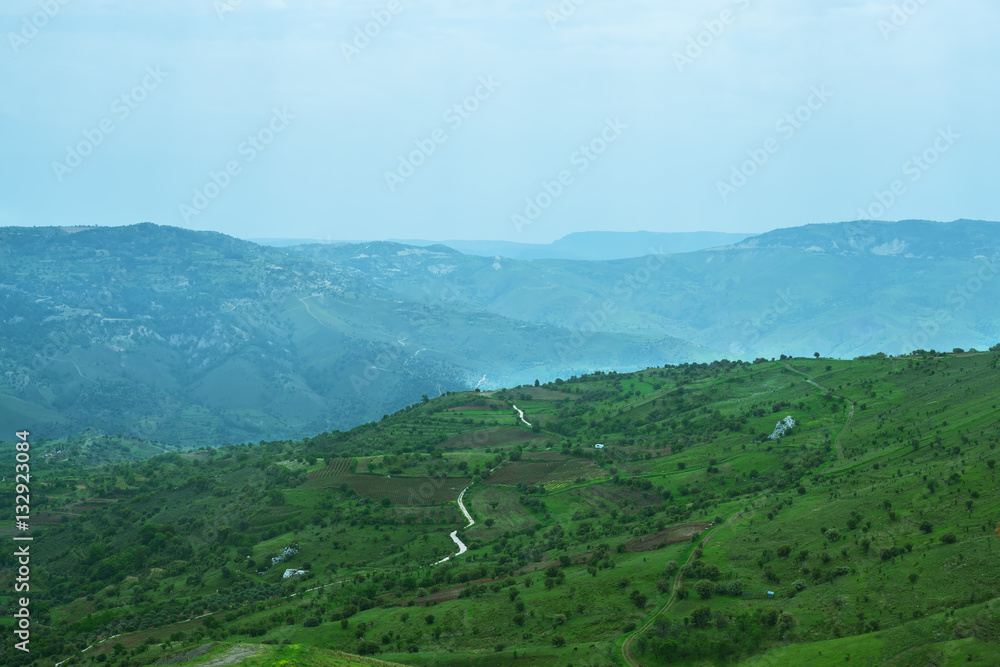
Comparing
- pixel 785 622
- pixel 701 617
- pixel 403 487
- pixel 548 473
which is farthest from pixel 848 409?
pixel 785 622

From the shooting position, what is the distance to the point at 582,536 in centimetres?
9588

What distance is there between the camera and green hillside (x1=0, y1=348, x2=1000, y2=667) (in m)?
58.3

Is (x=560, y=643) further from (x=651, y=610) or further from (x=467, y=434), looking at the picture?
(x=467, y=434)

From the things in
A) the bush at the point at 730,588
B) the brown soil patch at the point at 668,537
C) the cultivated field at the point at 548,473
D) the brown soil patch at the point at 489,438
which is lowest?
the bush at the point at 730,588

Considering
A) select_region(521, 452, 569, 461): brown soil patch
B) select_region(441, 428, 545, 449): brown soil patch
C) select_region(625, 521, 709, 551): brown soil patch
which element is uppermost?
select_region(441, 428, 545, 449): brown soil patch

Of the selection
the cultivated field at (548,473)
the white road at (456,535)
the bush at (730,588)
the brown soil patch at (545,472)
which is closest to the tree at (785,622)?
the bush at (730,588)

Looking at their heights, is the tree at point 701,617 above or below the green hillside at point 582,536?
below

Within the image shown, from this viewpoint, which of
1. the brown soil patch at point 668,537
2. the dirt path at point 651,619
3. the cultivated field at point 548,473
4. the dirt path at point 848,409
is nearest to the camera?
the dirt path at point 651,619

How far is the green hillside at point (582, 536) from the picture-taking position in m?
58.3

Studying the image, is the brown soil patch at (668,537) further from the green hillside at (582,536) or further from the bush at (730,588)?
the bush at (730,588)

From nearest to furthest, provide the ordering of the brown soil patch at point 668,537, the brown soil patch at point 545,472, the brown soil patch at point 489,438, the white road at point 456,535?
the brown soil patch at point 668,537
the white road at point 456,535
the brown soil patch at point 545,472
the brown soil patch at point 489,438

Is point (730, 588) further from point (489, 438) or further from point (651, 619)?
point (489, 438)

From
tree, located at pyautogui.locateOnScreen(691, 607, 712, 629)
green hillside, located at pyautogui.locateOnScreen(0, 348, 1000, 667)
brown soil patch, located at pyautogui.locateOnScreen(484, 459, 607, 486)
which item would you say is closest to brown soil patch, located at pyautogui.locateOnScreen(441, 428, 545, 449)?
green hillside, located at pyautogui.locateOnScreen(0, 348, 1000, 667)

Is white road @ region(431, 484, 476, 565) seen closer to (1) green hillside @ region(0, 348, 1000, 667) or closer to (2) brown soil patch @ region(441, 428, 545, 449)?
(1) green hillside @ region(0, 348, 1000, 667)
